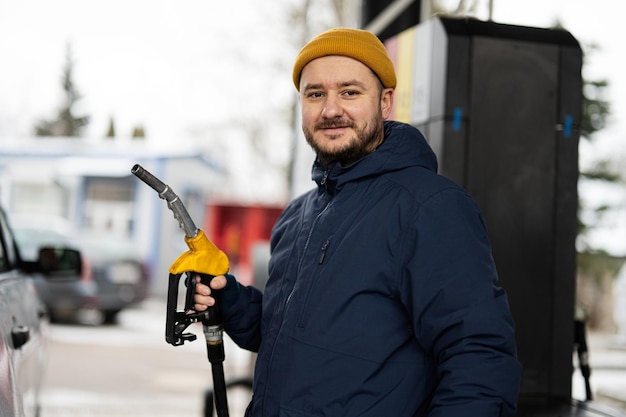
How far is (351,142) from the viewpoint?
2.38 meters

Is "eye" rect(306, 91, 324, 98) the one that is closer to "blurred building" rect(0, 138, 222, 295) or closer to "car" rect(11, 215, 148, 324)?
"car" rect(11, 215, 148, 324)

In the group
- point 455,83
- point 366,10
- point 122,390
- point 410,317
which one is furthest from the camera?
point 122,390

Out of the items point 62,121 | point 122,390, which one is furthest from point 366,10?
point 62,121

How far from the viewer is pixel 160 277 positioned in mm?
24594

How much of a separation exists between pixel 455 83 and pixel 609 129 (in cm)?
1170

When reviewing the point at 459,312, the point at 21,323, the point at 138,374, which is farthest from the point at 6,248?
the point at 138,374

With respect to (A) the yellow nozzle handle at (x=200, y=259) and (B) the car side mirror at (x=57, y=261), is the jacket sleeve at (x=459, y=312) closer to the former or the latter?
Result: (A) the yellow nozzle handle at (x=200, y=259)

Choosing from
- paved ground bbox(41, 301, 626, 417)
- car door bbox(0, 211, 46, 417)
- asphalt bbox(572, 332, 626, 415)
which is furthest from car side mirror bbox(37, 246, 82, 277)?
asphalt bbox(572, 332, 626, 415)

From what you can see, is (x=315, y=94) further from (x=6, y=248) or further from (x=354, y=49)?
(x=6, y=248)

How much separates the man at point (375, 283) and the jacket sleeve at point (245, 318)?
0.23 metres

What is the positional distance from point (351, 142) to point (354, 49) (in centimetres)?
25

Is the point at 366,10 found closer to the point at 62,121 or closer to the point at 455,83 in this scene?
the point at 455,83

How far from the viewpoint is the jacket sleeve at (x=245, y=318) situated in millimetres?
2709

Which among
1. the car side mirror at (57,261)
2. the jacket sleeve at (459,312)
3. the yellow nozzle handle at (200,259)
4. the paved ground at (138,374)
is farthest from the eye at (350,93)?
the paved ground at (138,374)
